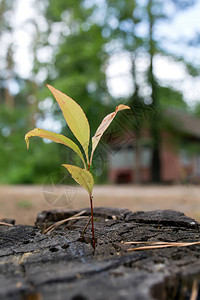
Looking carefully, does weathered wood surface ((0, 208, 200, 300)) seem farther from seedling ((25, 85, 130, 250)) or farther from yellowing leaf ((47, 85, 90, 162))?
yellowing leaf ((47, 85, 90, 162))

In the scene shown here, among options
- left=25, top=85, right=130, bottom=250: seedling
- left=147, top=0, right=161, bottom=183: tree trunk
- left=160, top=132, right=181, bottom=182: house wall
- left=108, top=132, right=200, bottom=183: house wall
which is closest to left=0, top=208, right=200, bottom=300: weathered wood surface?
left=25, top=85, right=130, bottom=250: seedling

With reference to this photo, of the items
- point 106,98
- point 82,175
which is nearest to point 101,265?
point 82,175

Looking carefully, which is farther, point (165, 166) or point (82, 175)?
→ point (165, 166)

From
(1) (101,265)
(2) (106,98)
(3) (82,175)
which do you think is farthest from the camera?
(2) (106,98)

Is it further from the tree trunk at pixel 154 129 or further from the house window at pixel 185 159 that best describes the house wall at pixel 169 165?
the tree trunk at pixel 154 129

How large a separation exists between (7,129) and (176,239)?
51.7ft

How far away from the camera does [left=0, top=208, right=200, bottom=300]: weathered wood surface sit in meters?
0.61

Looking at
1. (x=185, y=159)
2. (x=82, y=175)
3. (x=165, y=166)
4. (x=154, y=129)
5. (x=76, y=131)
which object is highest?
(x=154, y=129)

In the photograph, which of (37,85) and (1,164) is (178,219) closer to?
(1,164)

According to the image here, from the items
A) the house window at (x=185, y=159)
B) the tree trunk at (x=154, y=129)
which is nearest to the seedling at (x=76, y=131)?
the tree trunk at (x=154, y=129)

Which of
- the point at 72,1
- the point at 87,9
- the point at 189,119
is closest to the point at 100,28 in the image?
the point at 87,9

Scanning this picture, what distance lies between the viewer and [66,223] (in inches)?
59.7

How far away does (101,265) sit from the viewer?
75 centimetres

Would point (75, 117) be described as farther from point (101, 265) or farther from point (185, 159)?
point (185, 159)
